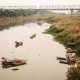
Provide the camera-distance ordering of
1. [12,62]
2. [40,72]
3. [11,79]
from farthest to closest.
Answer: [12,62]
[40,72]
[11,79]

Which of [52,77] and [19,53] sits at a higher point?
[19,53]

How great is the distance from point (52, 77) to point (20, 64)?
14.4 ft

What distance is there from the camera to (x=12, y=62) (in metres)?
21.7

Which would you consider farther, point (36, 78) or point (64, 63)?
point (64, 63)

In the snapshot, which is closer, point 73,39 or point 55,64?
point 55,64

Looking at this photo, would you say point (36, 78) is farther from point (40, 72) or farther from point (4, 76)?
point (4, 76)

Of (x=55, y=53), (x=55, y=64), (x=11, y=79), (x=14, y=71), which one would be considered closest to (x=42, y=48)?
(x=55, y=53)

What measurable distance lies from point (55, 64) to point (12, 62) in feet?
13.6

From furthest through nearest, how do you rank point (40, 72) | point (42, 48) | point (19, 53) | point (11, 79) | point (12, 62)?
point (42, 48)
point (19, 53)
point (12, 62)
point (40, 72)
point (11, 79)

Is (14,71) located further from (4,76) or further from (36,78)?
(36,78)

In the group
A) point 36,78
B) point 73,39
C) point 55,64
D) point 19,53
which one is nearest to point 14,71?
point 36,78

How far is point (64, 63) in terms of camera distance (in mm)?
22281

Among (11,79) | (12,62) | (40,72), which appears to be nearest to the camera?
(11,79)

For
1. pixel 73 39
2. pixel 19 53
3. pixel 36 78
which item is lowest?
pixel 36 78
